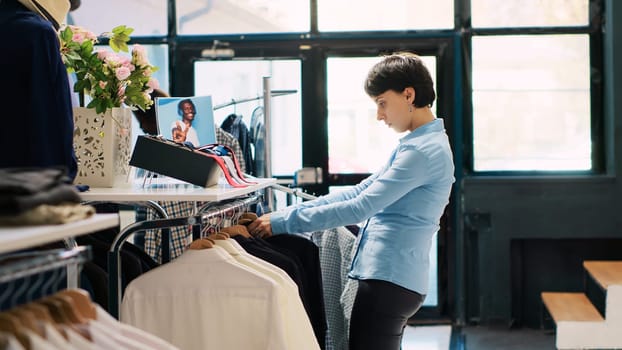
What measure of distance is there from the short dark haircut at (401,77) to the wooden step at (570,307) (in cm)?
234

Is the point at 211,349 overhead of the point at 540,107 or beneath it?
beneath

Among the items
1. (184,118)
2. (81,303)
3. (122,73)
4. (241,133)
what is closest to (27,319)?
(81,303)

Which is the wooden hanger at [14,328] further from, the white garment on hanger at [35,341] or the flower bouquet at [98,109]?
the flower bouquet at [98,109]

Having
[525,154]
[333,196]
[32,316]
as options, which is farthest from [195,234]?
[525,154]

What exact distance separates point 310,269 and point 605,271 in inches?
109

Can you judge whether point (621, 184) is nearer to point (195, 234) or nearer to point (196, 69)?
point (196, 69)

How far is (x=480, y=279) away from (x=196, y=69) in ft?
7.50

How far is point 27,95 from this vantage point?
2002 mm

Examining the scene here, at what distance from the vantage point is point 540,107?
17.8 feet

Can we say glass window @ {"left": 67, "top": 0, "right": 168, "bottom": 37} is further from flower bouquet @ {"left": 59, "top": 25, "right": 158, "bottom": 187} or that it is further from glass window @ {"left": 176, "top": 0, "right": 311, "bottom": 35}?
flower bouquet @ {"left": 59, "top": 25, "right": 158, "bottom": 187}

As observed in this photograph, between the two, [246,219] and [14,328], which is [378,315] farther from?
[14,328]

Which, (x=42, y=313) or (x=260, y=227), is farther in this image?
(x=260, y=227)

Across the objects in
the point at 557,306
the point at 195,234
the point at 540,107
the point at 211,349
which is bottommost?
the point at 557,306

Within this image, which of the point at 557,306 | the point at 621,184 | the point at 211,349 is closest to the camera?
the point at 211,349
